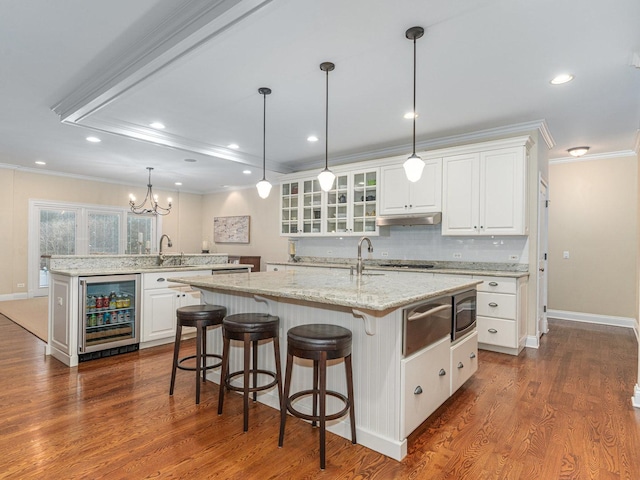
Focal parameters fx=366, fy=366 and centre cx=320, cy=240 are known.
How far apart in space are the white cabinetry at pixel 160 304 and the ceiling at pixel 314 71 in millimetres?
1848

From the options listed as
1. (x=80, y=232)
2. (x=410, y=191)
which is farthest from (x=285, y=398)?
(x=80, y=232)

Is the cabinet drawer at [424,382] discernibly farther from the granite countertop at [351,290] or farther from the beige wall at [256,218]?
the beige wall at [256,218]

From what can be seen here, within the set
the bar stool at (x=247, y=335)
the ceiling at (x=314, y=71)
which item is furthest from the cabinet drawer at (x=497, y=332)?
the bar stool at (x=247, y=335)

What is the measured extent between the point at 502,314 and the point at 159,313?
377 centimetres

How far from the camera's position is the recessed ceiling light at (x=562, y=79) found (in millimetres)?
3027

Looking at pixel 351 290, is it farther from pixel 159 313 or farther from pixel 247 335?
pixel 159 313

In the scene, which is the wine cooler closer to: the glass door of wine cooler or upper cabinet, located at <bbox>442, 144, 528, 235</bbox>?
the glass door of wine cooler

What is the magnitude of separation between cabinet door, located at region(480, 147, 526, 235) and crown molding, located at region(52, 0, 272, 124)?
10.5ft

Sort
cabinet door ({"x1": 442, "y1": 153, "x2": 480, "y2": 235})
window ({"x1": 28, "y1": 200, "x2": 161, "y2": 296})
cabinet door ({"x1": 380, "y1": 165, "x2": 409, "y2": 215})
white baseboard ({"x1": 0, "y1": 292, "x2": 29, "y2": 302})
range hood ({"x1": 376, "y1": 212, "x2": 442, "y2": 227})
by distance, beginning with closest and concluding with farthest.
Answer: cabinet door ({"x1": 442, "y1": 153, "x2": 480, "y2": 235}), range hood ({"x1": 376, "y1": 212, "x2": 442, "y2": 227}), cabinet door ({"x1": 380, "y1": 165, "x2": 409, "y2": 215}), white baseboard ({"x1": 0, "y1": 292, "x2": 29, "y2": 302}), window ({"x1": 28, "y1": 200, "x2": 161, "y2": 296})

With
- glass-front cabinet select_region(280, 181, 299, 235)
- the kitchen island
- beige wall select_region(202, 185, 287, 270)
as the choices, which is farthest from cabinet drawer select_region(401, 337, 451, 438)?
beige wall select_region(202, 185, 287, 270)

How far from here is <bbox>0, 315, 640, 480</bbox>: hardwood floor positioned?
1.91 m

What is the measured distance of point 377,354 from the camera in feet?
6.92

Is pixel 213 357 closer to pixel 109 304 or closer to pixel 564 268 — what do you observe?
pixel 109 304

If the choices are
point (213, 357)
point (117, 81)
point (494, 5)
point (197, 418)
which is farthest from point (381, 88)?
point (197, 418)
